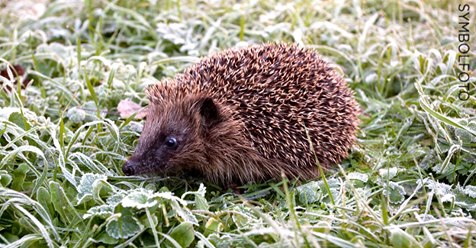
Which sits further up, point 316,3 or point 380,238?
point 316,3

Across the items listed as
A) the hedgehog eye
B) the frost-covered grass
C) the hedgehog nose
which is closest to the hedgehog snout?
the hedgehog nose

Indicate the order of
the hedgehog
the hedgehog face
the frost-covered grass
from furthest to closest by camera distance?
the hedgehog < the hedgehog face < the frost-covered grass

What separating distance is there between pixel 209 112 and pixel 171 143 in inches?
15.8

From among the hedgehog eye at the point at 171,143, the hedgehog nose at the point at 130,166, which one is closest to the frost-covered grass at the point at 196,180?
the hedgehog nose at the point at 130,166

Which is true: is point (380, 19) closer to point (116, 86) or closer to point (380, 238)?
point (116, 86)

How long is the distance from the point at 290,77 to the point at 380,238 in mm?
1758

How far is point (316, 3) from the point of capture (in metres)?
8.18

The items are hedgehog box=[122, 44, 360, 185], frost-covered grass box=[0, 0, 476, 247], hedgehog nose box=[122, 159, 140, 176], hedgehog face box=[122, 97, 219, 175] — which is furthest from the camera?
hedgehog box=[122, 44, 360, 185]

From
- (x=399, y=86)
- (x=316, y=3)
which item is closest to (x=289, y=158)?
(x=399, y=86)

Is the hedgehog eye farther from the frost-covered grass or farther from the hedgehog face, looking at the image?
the frost-covered grass

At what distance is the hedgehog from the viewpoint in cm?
475

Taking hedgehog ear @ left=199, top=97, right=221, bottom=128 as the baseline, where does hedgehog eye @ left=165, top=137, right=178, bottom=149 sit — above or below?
below

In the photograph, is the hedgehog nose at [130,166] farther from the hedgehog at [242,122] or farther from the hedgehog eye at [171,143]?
the hedgehog eye at [171,143]

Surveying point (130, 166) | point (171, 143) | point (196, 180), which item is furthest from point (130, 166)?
point (196, 180)
